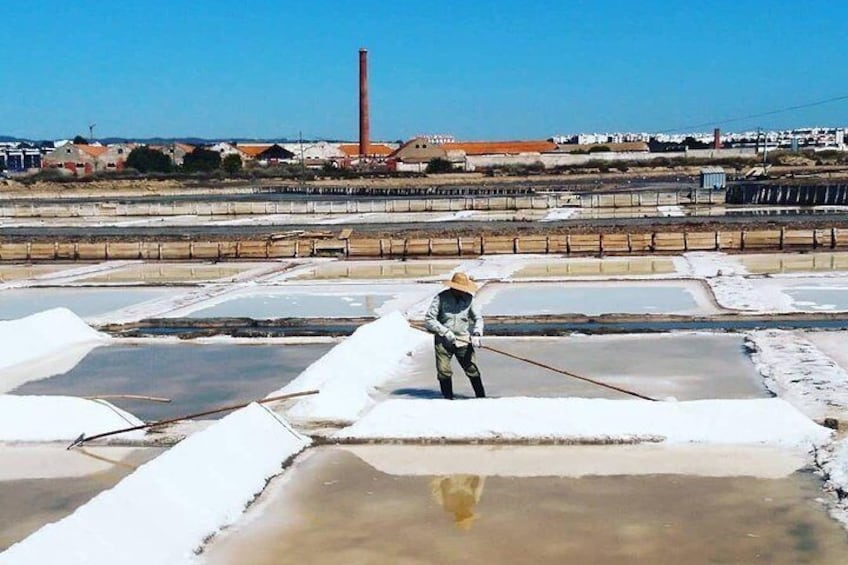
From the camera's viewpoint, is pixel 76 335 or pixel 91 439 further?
pixel 76 335

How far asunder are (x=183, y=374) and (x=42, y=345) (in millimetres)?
2134

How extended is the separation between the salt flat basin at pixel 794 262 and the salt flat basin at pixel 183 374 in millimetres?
9445

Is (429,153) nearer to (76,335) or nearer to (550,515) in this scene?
(76,335)

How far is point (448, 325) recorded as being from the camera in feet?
24.4

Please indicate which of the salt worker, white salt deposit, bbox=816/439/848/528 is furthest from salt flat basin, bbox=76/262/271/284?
white salt deposit, bbox=816/439/848/528

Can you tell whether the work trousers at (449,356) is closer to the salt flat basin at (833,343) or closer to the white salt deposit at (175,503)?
the white salt deposit at (175,503)

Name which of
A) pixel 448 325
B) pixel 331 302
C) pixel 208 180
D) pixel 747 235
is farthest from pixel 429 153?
pixel 448 325

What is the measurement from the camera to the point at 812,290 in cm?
1473

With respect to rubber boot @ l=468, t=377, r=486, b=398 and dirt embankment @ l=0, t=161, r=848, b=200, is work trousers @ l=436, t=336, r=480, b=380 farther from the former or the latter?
dirt embankment @ l=0, t=161, r=848, b=200

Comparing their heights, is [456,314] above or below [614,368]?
above

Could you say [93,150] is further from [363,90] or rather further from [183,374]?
[183,374]

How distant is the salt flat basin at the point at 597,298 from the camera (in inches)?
520

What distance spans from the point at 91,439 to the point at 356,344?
3061 millimetres

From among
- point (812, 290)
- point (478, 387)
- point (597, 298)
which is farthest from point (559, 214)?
point (478, 387)
